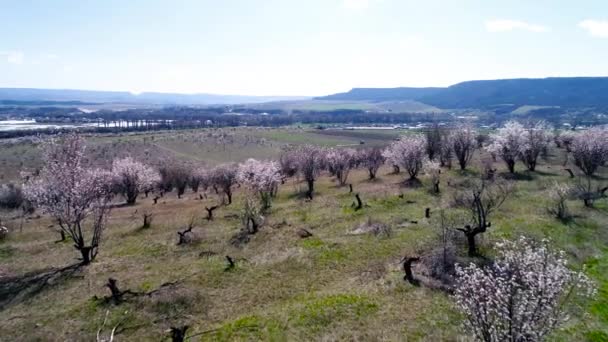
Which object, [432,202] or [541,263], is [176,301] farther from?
[432,202]

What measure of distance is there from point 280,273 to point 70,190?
17.9 m

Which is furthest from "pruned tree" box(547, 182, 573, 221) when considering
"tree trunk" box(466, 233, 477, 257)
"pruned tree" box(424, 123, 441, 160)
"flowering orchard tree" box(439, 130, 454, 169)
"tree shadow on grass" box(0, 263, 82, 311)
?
"tree shadow on grass" box(0, 263, 82, 311)

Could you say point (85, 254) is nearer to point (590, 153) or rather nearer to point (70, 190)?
point (70, 190)

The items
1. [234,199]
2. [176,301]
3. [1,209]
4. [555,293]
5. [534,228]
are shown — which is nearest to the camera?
[555,293]

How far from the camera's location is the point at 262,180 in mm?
51031

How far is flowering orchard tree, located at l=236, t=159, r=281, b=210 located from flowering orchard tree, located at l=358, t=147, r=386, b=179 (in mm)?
18333

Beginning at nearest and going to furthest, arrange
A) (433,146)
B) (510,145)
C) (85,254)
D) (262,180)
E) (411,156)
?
(85,254) → (262,180) → (411,156) → (510,145) → (433,146)

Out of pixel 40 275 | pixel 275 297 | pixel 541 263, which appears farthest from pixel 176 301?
pixel 541 263

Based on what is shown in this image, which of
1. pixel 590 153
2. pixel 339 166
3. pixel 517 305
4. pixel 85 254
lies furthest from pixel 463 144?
pixel 517 305

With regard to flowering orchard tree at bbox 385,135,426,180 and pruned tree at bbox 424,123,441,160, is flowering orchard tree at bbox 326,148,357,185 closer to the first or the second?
flowering orchard tree at bbox 385,135,426,180

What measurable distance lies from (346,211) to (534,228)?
17660 millimetres

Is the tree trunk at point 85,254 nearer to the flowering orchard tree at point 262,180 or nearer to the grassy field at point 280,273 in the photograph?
the grassy field at point 280,273

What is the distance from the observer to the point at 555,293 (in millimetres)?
12727

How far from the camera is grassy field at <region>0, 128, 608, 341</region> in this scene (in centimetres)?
2053
